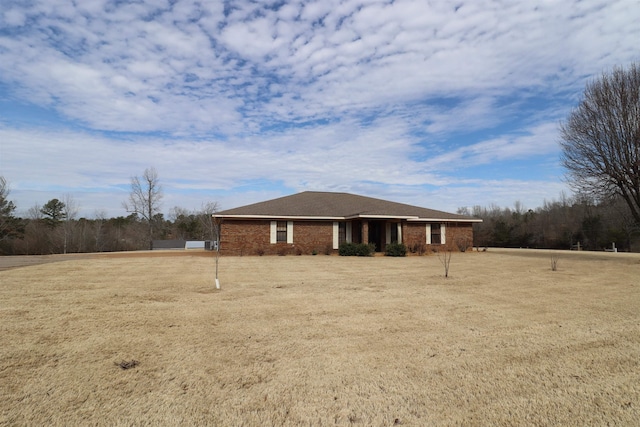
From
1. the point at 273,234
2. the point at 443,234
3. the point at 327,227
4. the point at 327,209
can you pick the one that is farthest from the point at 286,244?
the point at 443,234

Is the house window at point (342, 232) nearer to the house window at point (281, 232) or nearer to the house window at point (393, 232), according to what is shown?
the house window at point (393, 232)

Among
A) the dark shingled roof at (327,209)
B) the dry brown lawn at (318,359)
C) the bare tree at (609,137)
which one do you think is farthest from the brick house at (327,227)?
the dry brown lawn at (318,359)

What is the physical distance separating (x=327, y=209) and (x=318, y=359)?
20.1 metres

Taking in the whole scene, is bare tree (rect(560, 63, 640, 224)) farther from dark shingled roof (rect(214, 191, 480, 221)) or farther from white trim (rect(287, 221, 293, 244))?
white trim (rect(287, 221, 293, 244))

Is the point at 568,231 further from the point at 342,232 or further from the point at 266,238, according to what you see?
the point at 266,238

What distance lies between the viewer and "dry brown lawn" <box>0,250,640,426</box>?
113 inches

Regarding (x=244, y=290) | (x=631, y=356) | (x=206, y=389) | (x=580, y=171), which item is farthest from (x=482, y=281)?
(x=580, y=171)

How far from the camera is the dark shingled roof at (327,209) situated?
21.8 metres

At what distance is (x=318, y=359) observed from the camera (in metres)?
4.01

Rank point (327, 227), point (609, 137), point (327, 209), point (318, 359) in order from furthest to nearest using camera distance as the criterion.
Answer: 1. point (327, 209)
2. point (327, 227)
3. point (609, 137)
4. point (318, 359)

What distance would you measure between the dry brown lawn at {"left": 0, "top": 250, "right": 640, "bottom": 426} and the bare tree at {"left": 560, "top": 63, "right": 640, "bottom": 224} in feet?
39.1

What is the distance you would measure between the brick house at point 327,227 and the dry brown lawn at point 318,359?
1375cm

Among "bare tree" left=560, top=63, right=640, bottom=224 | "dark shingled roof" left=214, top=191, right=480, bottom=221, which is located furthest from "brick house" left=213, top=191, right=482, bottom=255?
"bare tree" left=560, top=63, right=640, bottom=224

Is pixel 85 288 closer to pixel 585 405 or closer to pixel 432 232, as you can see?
pixel 585 405
